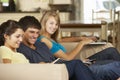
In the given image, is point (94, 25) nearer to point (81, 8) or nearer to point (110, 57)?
point (110, 57)

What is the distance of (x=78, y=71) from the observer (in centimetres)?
204

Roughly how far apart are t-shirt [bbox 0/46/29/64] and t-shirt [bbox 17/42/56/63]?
0.14m

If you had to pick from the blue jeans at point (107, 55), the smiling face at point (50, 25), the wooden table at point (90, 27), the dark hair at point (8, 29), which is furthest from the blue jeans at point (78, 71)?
the wooden table at point (90, 27)

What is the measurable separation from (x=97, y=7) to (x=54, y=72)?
5315 mm

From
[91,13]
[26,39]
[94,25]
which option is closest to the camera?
[26,39]

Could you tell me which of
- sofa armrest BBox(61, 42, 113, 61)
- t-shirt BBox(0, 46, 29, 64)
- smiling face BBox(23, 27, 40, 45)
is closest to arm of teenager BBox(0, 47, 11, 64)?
t-shirt BBox(0, 46, 29, 64)

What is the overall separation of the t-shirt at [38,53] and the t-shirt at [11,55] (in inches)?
5.6

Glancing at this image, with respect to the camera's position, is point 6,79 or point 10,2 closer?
point 6,79

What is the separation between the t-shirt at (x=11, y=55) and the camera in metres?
1.99

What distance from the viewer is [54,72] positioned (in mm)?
1649

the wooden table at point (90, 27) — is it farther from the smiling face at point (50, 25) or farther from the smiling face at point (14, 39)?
the smiling face at point (14, 39)

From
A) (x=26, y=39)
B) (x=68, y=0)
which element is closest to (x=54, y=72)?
(x=26, y=39)

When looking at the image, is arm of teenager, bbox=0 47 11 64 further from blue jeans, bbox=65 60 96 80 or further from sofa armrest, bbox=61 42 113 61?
sofa armrest, bbox=61 42 113 61

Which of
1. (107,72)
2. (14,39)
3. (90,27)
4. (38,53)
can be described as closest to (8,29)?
(14,39)
